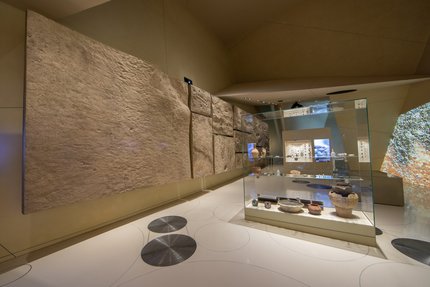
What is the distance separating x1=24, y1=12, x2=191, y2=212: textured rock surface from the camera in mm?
1142

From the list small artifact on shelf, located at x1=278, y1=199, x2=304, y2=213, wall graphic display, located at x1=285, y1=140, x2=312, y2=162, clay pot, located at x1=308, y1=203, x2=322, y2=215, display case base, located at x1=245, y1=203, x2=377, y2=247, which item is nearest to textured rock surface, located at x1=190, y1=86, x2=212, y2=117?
wall graphic display, located at x1=285, y1=140, x2=312, y2=162

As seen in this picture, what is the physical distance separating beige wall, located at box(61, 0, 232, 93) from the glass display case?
1.77 m

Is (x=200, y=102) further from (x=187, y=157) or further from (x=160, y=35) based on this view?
(x=160, y=35)

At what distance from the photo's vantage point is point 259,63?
13.6 ft

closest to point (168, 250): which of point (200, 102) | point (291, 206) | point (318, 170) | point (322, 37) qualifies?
point (291, 206)

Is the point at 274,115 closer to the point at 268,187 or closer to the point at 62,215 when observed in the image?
the point at 268,187

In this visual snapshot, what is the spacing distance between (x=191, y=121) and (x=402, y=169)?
3794 millimetres

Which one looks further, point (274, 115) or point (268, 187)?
point (268, 187)

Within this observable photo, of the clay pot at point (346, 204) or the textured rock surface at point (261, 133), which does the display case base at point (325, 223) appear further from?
the textured rock surface at point (261, 133)

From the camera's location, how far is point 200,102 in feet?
8.96

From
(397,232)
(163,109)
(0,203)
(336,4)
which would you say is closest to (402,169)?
(397,232)

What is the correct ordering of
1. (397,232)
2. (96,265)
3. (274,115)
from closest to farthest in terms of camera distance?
(96,265)
(397,232)
(274,115)

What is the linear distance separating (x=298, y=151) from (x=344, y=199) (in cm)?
67

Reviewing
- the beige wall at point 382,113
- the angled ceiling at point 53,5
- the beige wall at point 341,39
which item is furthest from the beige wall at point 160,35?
the beige wall at point 382,113
